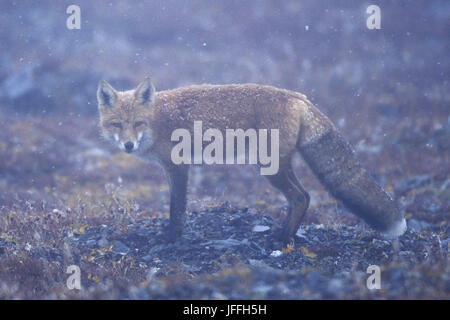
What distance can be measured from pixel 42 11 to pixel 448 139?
60.5ft

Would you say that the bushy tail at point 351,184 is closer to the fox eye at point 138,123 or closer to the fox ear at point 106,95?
the fox eye at point 138,123

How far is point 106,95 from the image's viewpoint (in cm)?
609

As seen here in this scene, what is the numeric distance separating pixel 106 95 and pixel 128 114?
474 millimetres

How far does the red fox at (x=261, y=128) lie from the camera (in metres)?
5.75

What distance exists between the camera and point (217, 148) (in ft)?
20.6

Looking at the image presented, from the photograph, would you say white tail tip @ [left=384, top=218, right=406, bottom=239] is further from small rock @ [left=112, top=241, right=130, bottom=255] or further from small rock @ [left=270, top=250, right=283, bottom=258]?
small rock @ [left=112, top=241, right=130, bottom=255]

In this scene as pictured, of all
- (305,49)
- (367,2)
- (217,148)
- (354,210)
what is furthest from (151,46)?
(354,210)

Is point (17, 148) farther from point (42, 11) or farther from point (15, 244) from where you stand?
point (42, 11)

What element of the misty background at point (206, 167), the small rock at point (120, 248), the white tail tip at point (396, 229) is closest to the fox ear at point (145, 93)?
the misty background at point (206, 167)

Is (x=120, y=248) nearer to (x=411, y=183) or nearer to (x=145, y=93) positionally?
(x=145, y=93)

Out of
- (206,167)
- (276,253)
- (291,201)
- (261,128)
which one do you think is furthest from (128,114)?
(206,167)

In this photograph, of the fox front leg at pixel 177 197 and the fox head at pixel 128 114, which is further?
the fox front leg at pixel 177 197

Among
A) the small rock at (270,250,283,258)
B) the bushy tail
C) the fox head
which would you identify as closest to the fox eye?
the fox head

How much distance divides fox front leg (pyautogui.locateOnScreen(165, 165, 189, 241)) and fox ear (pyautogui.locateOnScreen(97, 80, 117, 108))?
4.44 ft
